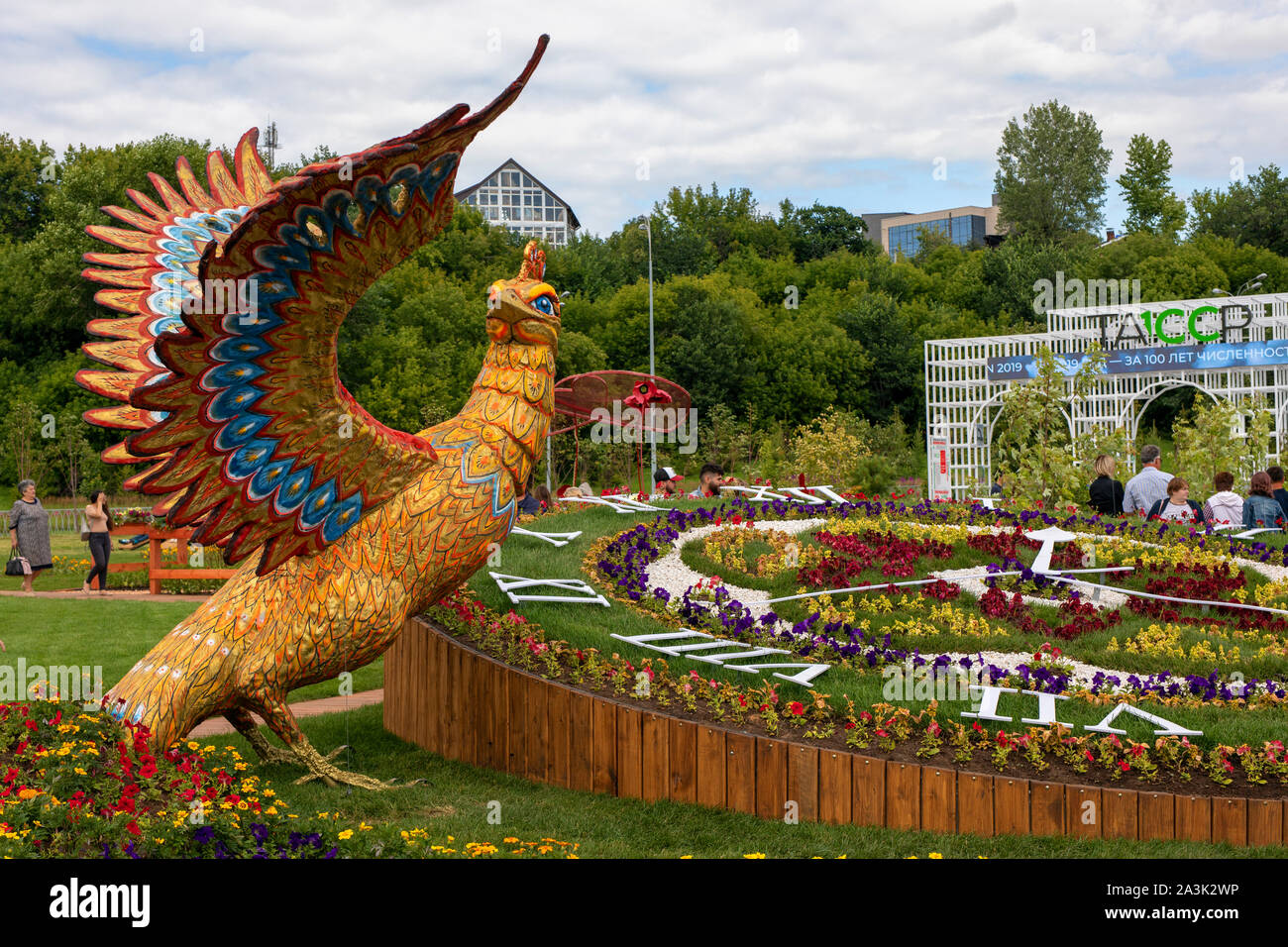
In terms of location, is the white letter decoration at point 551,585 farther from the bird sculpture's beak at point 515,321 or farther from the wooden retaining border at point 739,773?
the bird sculpture's beak at point 515,321

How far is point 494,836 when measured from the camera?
19.3 ft

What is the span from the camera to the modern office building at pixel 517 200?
93375mm

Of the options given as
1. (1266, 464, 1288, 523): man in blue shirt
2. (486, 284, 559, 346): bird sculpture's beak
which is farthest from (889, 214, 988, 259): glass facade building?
(486, 284, 559, 346): bird sculpture's beak

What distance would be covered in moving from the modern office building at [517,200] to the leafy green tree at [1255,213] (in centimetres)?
5179

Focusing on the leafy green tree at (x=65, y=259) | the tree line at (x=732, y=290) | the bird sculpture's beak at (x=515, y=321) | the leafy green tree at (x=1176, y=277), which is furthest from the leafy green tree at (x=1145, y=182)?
the bird sculpture's beak at (x=515, y=321)

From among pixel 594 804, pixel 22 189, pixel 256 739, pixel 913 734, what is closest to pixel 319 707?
pixel 256 739

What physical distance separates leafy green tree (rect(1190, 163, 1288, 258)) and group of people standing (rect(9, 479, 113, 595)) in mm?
47456

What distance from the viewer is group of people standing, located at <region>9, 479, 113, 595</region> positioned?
1555 cm

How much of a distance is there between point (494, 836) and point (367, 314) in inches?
1587

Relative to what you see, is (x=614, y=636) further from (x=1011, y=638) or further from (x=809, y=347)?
(x=809, y=347)

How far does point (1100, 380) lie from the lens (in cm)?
2567

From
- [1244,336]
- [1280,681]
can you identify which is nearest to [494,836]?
[1280,681]

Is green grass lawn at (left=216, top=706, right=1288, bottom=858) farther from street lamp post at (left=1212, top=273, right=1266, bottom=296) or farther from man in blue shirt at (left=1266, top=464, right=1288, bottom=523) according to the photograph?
street lamp post at (left=1212, top=273, right=1266, bottom=296)
